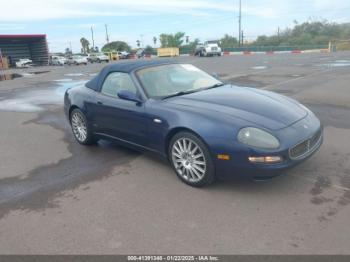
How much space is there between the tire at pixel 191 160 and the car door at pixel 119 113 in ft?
1.91

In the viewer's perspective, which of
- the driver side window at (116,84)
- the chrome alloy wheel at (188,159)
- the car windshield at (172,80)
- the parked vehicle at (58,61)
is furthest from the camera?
the parked vehicle at (58,61)

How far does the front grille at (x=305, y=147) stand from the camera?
3.69 metres

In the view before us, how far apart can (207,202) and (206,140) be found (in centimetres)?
67

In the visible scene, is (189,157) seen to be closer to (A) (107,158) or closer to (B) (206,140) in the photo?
(B) (206,140)

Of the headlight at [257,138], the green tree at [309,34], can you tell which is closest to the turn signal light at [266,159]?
the headlight at [257,138]

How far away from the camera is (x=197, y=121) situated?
3.92 m

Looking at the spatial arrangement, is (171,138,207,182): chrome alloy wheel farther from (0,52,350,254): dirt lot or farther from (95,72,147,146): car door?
(95,72,147,146): car door

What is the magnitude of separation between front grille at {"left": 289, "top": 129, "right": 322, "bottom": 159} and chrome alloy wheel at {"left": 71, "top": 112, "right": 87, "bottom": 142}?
3.48 m

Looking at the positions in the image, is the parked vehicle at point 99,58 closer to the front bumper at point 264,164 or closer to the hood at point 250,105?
the hood at point 250,105

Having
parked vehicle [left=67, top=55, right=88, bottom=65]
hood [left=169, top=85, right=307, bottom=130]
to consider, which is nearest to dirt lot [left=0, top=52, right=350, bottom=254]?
hood [left=169, top=85, right=307, bottom=130]

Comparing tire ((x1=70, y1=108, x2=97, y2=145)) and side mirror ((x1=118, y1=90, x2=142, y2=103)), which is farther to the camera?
tire ((x1=70, y1=108, x2=97, y2=145))

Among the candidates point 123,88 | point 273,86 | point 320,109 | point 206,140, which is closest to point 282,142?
point 206,140

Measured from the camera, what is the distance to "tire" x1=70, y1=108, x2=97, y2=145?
572cm

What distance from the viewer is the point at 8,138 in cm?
682
